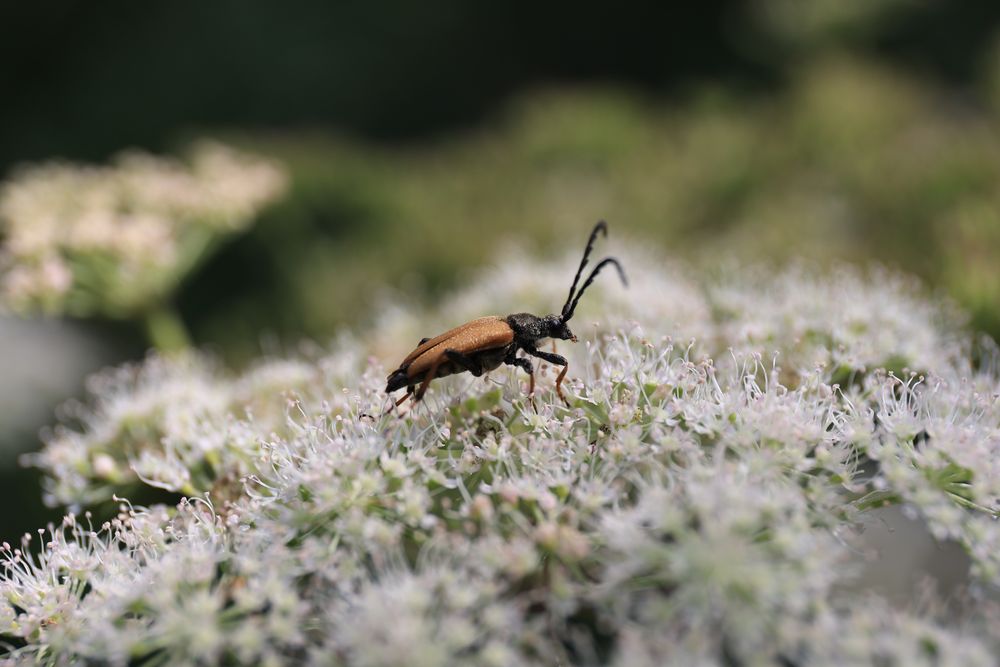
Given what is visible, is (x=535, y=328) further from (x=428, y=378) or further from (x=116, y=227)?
(x=116, y=227)

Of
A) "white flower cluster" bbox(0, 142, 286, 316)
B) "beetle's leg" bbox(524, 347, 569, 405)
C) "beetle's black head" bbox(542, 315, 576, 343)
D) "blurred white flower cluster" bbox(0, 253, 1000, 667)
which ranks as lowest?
"blurred white flower cluster" bbox(0, 253, 1000, 667)

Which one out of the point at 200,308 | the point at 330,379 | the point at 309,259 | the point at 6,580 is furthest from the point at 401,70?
the point at 6,580

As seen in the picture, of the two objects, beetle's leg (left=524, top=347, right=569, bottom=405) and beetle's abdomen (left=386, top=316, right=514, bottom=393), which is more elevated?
beetle's abdomen (left=386, top=316, right=514, bottom=393)

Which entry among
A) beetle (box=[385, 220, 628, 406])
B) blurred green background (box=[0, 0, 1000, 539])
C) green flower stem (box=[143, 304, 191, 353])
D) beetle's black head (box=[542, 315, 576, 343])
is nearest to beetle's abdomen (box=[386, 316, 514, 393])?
beetle (box=[385, 220, 628, 406])

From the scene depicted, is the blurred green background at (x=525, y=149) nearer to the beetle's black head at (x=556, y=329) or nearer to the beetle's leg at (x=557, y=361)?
the beetle's black head at (x=556, y=329)

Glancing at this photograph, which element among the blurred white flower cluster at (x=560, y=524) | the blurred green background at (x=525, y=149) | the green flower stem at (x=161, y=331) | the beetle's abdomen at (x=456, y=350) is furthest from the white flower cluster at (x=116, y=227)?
the beetle's abdomen at (x=456, y=350)

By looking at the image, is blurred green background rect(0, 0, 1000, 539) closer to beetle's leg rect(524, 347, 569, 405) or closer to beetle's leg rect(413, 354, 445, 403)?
beetle's leg rect(524, 347, 569, 405)
